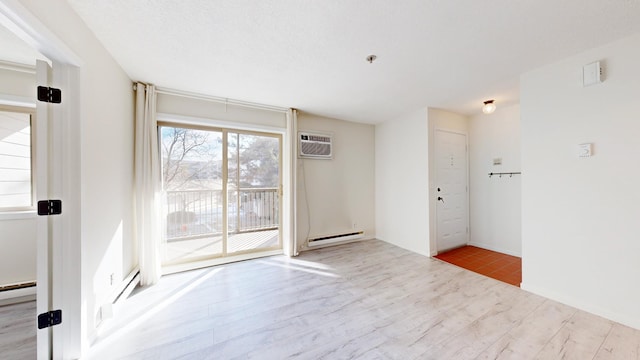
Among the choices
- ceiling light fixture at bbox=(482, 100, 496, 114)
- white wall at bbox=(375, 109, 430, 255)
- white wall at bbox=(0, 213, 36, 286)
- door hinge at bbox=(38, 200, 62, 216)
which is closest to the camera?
door hinge at bbox=(38, 200, 62, 216)

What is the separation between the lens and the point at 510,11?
1.49m

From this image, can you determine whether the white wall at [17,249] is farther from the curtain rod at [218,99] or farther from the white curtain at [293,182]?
the white curtain at [293,182]

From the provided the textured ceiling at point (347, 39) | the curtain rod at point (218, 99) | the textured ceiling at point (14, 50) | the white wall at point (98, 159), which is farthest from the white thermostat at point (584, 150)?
the textured ceiling at point (14, 50)

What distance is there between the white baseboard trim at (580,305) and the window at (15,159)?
18.2ft

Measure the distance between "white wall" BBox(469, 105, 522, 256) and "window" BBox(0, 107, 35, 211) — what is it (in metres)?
6.22

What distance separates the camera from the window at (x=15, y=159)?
2271 millimetres

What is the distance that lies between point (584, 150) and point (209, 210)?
4.47m

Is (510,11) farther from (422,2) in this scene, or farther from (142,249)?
(142,249)

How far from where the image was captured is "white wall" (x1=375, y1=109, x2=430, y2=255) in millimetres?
3541

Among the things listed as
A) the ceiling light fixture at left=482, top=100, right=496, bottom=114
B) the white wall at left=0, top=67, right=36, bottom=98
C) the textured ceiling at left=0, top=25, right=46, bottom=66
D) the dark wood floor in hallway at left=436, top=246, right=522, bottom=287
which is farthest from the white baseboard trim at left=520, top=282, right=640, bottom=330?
the white wall at left=0, top=67, right=36, bottom=98

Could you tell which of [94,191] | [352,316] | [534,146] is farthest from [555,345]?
[94,191]

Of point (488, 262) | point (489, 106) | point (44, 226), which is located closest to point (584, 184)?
point (489, 106)

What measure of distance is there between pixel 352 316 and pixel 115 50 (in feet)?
10.7

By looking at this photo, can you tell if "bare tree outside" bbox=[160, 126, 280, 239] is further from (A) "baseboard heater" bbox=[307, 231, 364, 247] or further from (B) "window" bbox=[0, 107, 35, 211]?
(B) "window" bbox=[0, 107, 35, 211]
